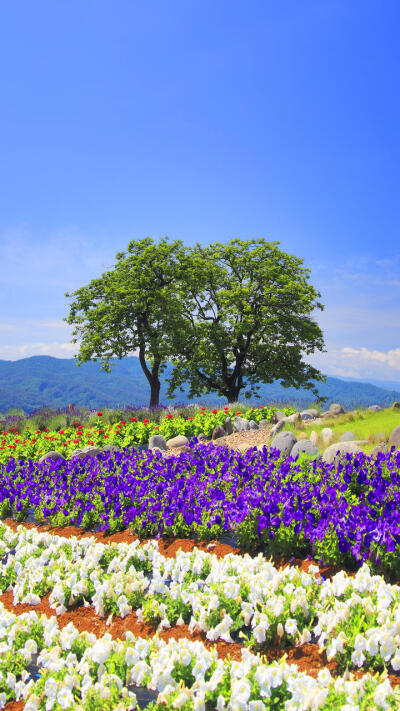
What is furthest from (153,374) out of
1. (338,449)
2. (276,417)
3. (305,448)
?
(338,449)

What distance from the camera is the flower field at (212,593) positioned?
3283 mm

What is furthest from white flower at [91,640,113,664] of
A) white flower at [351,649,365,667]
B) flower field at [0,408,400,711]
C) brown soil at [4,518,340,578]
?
brown soil at [4,518,340,578]

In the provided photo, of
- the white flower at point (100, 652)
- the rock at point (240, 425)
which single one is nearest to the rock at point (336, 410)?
the rock at point (240, 425)

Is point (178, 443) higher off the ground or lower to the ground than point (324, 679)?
higher

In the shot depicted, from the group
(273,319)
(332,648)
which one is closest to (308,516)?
(332,648)

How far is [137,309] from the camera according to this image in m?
27.0

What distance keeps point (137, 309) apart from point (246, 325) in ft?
20.3

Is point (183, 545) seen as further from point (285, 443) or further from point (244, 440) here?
point (244, 440)

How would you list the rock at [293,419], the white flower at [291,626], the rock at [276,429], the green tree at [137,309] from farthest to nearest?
the green tree at [137,309] < the rock at [293,419] < the rock at [276,429] < the white flower at [291,626]

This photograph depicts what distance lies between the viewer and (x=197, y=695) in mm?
3174

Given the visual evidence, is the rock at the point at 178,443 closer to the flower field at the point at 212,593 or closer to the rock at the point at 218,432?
the rock at the point at 218,432

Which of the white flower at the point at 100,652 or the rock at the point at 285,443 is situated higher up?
the rock at the point at 285,443

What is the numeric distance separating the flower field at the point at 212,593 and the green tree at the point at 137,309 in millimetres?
18659

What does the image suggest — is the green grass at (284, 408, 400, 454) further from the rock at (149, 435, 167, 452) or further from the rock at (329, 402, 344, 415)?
the rock at (149, 435, 167, 452)
